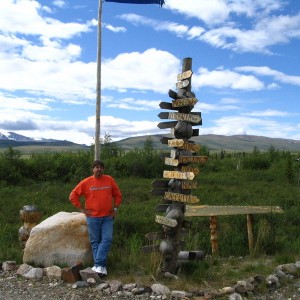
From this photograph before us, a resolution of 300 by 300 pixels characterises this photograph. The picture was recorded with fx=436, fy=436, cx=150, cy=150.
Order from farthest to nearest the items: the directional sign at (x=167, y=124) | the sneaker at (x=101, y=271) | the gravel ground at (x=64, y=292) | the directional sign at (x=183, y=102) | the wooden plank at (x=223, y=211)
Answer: the wooden plank at (x=223, y=211), the directional sign at (x=167, y=124), the directional sign at (x=183, y=102), the sneaker at (x=101, y=271), the gravel ground at (x=64, y=292)

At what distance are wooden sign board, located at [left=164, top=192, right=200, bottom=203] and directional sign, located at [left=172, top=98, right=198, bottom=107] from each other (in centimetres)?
152

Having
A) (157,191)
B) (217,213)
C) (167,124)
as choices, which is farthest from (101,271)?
(217,213)

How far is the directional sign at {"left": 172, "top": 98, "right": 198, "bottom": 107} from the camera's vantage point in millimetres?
7289

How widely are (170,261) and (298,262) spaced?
242 cm

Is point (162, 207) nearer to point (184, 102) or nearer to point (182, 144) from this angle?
point (182, 144)

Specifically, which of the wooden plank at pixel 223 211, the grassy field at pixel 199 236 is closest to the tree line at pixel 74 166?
the grassy field at pixel 199 236

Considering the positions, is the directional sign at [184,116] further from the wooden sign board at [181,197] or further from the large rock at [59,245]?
the large rock at [59,245]

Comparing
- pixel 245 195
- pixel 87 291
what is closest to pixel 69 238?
pixel 87 291

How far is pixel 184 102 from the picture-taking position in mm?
7348

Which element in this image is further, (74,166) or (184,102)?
(74,166)

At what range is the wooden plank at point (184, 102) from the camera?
287 inches

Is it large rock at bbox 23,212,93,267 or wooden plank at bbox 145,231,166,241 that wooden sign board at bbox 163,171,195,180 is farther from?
large rock at bbox 23,212,93,267

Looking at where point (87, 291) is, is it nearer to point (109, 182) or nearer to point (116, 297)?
point (116, 297)

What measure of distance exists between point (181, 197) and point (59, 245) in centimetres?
235
